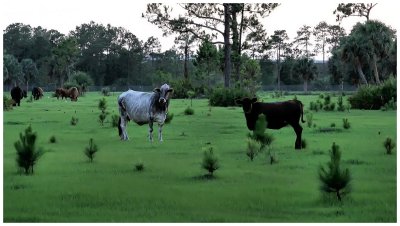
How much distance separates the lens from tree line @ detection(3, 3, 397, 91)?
49.4 feet

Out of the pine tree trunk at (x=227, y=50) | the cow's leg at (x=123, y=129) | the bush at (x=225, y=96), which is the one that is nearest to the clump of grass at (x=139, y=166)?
the cow's leg at (x=123, y=129)

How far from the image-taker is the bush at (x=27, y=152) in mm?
8820

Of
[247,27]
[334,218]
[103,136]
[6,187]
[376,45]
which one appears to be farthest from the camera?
[376,45]

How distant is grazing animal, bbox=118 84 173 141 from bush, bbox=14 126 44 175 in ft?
12.2

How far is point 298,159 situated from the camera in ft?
34.2

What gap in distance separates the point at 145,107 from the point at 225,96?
12789 millimetres

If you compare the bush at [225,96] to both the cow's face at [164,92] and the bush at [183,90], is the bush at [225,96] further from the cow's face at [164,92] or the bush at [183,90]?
the cow's face at [164,92]

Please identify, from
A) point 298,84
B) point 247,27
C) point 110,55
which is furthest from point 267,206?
point 298,84

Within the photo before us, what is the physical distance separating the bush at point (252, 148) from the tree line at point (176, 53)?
4881 mm

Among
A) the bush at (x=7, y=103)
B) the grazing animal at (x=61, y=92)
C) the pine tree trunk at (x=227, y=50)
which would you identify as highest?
the pine tree trunk at (x=227, y=50)

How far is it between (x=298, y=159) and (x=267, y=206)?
3.60 meters

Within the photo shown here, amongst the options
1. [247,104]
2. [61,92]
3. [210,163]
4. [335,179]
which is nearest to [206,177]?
[210,163]

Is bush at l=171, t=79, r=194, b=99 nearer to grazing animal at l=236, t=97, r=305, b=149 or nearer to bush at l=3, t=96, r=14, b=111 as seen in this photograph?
bush at l=3, t=96, r=14, b=111

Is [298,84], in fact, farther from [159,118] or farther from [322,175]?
[322,175]
